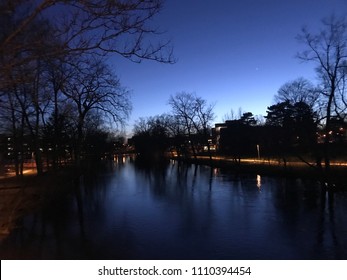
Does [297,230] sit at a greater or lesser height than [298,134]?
lesser

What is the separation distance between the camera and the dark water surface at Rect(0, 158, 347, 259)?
437 inches

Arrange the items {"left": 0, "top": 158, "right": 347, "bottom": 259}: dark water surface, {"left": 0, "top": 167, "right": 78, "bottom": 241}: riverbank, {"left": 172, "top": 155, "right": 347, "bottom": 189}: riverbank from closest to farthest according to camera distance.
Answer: {"left": 0, "top": 158, "right": 347, "bottom": 259}: dark water surface
{"left": 0, "top": 167, "right": 78, "bottom": 241}: riverbank
{"left": 172, "top": 155, "right": 347, "bottom": 189}: riverbank

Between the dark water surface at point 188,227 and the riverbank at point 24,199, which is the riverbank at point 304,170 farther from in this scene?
the riverbank at point 24,199

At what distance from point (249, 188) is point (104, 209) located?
1150 centimetres

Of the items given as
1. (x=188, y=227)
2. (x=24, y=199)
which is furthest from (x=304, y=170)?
(x=24, y=199)

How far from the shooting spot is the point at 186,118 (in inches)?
2763

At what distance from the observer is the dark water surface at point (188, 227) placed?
36.4ft

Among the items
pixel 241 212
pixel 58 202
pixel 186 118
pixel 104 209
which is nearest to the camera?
pixel 241 212

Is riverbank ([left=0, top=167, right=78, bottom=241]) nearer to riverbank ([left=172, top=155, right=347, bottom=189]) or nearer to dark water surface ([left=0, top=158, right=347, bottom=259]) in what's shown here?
dark water surface ([left=0, top=158, right=347, bottom=259])

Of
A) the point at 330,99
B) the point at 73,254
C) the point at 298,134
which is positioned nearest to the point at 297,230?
the point at 73,254

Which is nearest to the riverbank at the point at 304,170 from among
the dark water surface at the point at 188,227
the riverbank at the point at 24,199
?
the dark water surface at the point at 188,227

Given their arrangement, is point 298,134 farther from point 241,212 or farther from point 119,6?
point 119,6

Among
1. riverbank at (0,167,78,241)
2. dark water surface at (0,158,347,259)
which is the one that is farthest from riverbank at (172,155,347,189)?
riverbank at (0,167,78,241)

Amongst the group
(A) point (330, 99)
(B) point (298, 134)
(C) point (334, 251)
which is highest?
(A) point (330, 99)
